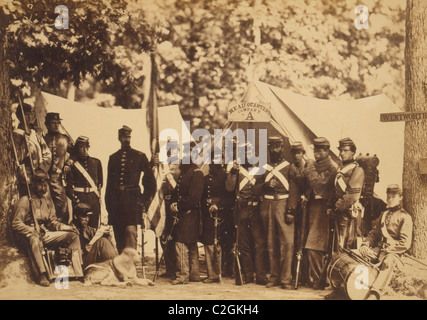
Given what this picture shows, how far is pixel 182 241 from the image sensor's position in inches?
194

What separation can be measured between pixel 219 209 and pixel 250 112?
0.93 m

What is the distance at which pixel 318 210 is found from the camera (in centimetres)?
488

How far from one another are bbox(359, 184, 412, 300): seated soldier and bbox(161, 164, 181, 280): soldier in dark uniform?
67.7 inches

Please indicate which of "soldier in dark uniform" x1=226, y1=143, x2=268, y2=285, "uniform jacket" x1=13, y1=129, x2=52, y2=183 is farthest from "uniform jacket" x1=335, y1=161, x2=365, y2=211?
"uniform jacket" x1=13, y1=129, x2=52, y2=183

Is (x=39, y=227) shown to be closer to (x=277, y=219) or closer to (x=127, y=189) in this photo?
(x=127, y=189)

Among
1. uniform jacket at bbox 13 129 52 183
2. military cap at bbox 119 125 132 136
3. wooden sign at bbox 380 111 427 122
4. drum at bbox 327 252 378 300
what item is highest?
wooden sign at bbox 380 111 427 122

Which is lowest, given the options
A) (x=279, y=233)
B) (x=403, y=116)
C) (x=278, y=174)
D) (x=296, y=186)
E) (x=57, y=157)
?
(x=279, y=233)

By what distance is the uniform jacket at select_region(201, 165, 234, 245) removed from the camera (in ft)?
16.1

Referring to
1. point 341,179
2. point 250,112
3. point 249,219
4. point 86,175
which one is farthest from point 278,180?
point 86,175

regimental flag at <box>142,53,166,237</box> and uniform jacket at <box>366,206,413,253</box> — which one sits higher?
regimental flag at <box>142,53,166,237</box>

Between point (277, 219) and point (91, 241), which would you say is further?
point (91, 241)

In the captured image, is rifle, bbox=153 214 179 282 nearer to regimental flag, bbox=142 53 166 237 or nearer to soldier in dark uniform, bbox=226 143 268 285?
regimental flag, bbox=142 53 166 237
